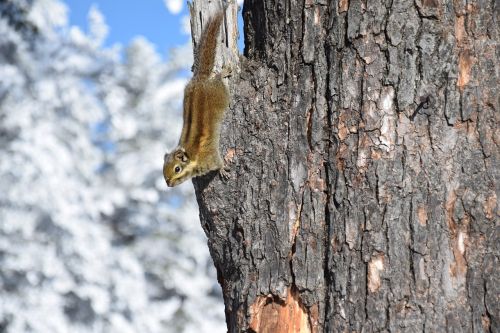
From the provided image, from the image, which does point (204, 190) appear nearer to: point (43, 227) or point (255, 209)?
point (255, 209)

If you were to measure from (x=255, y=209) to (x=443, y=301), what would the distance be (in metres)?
0.67

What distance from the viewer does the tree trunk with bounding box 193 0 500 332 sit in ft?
7.43

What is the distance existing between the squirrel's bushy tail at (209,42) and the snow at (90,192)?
4.73 metres

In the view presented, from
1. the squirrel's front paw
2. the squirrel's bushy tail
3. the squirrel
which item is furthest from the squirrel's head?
the squirrel's front paw

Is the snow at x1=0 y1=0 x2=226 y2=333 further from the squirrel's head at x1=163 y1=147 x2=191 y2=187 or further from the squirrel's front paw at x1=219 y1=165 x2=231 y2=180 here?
the squirrel's front paw at x1=219 y1=165 x2=231 y2=180

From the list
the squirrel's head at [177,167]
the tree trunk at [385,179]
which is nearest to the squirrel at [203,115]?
the squirrel's head at [177,167]

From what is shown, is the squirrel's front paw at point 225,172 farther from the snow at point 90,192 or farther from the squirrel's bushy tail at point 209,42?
the snow at point 90,192

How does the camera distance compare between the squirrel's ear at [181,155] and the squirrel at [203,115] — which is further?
the squirrel's ear at [181,155]

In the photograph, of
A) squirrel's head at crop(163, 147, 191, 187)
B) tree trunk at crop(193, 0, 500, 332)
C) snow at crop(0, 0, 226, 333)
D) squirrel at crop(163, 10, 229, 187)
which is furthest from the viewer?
snow at crop(0, 0, 226, 333)

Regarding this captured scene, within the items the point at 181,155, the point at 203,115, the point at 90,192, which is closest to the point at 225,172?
the point at 203,115

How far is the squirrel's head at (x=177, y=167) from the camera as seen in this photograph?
3348 mm

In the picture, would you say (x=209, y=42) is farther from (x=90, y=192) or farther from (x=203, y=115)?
(x=90, y=192)

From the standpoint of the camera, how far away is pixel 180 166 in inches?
134

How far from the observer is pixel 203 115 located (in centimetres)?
314
